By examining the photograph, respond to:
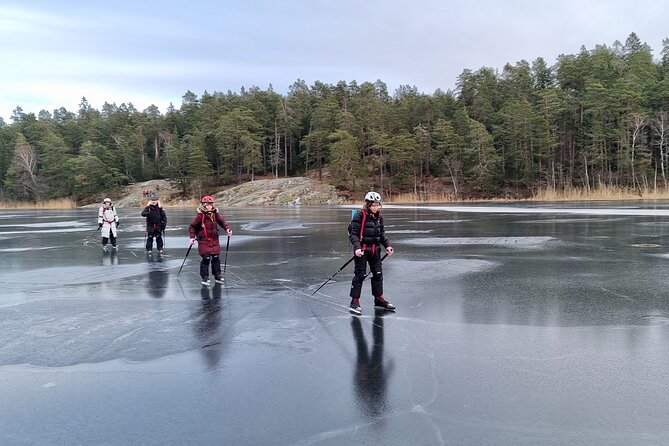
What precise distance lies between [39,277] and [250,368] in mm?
7831

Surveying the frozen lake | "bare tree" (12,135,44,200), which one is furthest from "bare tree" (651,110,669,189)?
"bare tree" (12,135,44,200)

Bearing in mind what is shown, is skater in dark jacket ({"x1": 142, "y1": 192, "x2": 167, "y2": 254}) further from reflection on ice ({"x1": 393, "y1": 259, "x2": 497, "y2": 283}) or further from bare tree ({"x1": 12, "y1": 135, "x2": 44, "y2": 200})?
bare tree ({"x1": 12, "y1": 135, "x2": 44, "y2": 200})

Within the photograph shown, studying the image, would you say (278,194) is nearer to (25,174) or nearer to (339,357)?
(25,174)

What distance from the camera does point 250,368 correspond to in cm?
479

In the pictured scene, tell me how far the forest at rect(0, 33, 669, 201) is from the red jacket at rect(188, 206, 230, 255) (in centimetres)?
5124

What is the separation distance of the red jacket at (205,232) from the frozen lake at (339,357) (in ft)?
2.67

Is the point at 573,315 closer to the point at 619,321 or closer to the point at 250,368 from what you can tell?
the point at 619,321

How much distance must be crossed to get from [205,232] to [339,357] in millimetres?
5191

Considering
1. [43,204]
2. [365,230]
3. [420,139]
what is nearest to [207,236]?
[365,230]

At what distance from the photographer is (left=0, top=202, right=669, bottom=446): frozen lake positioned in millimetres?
3539

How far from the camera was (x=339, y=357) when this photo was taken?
5.07 m

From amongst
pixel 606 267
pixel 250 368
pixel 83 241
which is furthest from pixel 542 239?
pixel 83 241

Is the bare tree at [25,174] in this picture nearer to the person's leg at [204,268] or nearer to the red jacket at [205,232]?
the red jacket at [205,232]

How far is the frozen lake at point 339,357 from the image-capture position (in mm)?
3539
